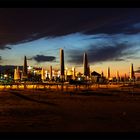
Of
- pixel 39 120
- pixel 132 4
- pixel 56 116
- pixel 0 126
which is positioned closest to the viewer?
pixel 132 4

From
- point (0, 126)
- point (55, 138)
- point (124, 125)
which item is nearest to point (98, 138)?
point (55, 138)

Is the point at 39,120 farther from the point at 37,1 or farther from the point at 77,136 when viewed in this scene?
the point at 37,1

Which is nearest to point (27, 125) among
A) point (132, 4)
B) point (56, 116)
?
point (56, 116)

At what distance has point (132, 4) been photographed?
659 cm

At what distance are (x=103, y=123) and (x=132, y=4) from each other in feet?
12.8

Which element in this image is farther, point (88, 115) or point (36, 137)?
point (88, 115)

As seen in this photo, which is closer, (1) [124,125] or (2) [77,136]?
(2) [77,136]

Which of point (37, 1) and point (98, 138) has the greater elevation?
point (37, 1)

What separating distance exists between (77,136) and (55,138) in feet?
1.43

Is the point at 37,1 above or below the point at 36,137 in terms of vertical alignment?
above

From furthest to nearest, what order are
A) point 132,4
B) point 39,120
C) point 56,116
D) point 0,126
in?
1. point 56,116
2. point 39,120
3. point 0,126
4. point 132,4

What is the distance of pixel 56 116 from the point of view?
1096 centimetres

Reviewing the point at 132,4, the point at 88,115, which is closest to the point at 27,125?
the point at 88,115

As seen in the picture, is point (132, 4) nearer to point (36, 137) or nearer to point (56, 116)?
point (36, 137)
